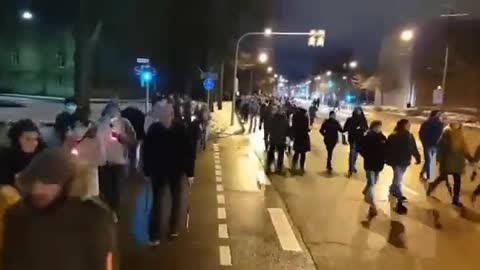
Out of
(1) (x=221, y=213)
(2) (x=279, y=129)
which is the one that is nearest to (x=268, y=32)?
(2) (x=279, y=129)

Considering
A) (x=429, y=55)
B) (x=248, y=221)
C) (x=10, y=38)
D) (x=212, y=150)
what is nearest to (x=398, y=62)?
(x=429, y=55)

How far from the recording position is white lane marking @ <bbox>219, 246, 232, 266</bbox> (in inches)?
294

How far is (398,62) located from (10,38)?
5543cm

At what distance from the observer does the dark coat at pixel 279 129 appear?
53.9 ft

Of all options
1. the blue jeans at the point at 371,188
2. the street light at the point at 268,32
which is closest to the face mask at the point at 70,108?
the blue jeans at the point at 371,188

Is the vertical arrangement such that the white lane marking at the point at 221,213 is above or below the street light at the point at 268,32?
below

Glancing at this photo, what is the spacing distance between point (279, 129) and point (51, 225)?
13.6 m

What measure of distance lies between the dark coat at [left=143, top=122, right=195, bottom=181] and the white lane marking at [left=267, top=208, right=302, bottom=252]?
5.24 feet

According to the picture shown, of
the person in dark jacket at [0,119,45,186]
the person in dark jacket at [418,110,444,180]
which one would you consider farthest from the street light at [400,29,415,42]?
the person in dark jacket at [0,119,45,186]

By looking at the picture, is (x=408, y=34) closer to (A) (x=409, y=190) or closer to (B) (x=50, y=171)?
(A) (x=409, y=190)

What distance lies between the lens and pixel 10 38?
240 feet

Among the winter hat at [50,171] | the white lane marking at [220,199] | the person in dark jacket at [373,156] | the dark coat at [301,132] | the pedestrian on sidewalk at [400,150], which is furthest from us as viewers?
the dark coat at [301,132]

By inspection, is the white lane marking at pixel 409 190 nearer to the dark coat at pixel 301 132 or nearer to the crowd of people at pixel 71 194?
the dark coat at pixel 301 132

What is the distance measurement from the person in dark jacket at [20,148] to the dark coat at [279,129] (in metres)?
10.7
